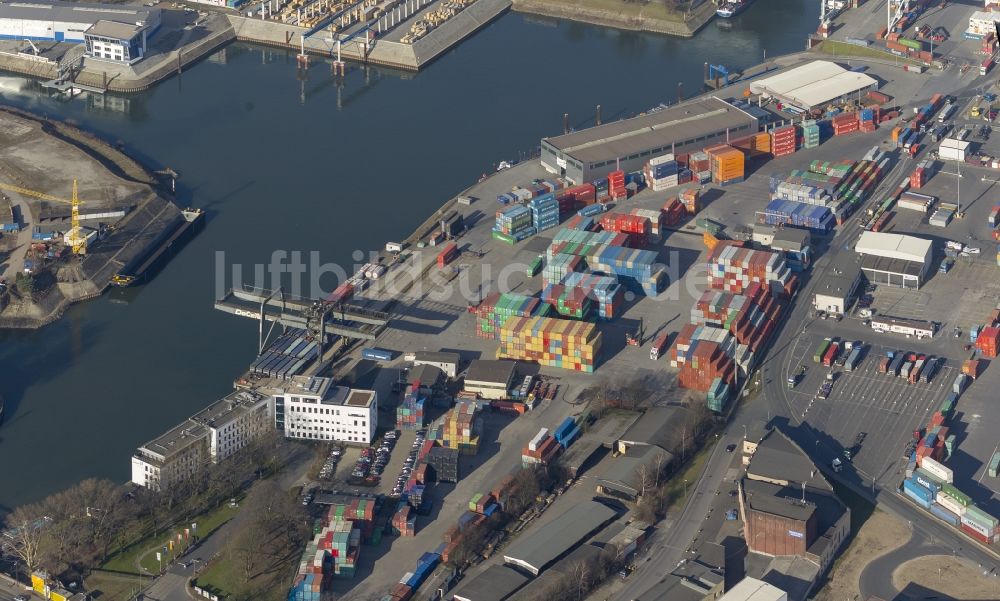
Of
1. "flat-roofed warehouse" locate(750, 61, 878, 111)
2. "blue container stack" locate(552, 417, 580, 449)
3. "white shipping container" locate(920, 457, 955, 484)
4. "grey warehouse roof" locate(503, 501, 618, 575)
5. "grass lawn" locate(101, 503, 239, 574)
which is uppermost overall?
"flat-roofed warehouse" locate(750, 61, 878, 111)

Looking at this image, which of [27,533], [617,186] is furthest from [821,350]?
[27,533]

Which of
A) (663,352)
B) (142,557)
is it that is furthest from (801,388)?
(142,557)

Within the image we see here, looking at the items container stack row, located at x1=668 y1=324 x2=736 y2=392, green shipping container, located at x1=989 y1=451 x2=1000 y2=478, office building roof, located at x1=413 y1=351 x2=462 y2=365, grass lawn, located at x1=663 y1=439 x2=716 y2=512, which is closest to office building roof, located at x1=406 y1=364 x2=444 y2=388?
office building roof, located at x1=413 y1=351 x2=462 y2=365

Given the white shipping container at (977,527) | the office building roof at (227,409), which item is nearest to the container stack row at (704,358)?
the white shipping container at (977,527)

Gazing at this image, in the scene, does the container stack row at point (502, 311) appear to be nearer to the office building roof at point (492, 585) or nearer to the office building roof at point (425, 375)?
the office building roof at point (425, 375)

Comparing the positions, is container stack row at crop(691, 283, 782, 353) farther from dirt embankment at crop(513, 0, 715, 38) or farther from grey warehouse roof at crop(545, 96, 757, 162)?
dirt embankment at crop(513, 0, 715, 38)

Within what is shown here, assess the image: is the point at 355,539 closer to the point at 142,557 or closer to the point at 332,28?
the point at 142,557

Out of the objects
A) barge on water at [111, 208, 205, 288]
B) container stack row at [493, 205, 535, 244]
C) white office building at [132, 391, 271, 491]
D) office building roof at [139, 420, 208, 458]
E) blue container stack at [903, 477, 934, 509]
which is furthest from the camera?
container stack row at [493, 205, 535, 244]
